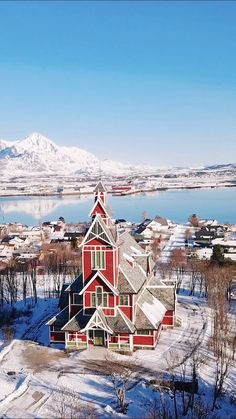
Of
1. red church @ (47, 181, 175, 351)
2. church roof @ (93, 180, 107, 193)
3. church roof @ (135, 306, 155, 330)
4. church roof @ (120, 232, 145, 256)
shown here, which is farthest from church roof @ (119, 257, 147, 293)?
church roof @ (93, 180, 107, 193)

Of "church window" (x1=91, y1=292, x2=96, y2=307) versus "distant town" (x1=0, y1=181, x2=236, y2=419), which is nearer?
"distant town" (x1=0, y1=181, x2=236, y2=419)

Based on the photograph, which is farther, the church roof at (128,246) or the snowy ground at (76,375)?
the church roof at (128,246)

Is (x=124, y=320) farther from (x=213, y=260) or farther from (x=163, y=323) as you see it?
(x=213, y=260)

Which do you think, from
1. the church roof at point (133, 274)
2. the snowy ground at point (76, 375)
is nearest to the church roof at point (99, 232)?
the church roof at point (133, 274)

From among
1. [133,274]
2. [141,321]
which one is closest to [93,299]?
[141,321]

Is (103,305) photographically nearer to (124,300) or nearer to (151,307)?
(124,300)

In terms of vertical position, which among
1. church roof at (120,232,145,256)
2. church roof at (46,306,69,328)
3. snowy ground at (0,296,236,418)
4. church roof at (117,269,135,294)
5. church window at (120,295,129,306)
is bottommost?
snowy ground at (0,296,236,418)

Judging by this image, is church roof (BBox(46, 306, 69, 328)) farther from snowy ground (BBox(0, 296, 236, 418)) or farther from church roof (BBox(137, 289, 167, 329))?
church roof (BBox(137, 289, 167, 329))

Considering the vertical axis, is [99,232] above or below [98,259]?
above

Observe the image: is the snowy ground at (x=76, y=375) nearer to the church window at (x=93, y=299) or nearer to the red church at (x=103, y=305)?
the red church at (x=103, y=305)
